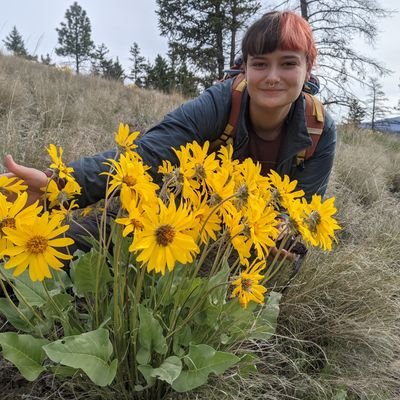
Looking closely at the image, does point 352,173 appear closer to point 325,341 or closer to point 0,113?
point 325,341

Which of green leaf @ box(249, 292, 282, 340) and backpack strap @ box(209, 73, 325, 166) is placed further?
backpack strap @ box(209, 73, 325, 166)

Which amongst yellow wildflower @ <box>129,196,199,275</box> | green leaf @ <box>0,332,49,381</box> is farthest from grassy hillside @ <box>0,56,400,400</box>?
yellow wildflower @ <box>129,196,199,275</box>

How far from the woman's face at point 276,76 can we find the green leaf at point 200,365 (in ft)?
4.02

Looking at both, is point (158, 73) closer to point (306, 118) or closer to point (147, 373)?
point (306, 118)

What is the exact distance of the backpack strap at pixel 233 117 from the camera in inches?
84.7

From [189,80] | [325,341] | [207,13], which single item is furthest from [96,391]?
[207,13]

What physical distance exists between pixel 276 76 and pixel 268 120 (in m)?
0.31

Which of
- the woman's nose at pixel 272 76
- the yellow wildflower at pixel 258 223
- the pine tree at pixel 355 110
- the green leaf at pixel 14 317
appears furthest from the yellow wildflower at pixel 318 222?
the pine tree at pixel 355 110

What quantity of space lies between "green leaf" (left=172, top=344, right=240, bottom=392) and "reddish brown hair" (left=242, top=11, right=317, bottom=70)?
1357mm

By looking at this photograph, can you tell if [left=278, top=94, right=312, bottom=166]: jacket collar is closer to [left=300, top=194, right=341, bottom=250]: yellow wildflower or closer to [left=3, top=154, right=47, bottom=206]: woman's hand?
[left=300, top=194, right=341, bottom=250]: yellow wildflower

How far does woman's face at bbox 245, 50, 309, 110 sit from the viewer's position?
1.92m

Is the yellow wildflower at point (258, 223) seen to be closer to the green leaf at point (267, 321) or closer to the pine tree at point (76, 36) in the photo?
the green leaf at point (267, 321)

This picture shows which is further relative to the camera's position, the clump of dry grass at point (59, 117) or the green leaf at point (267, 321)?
the clump of dry grass at point (59, 117)

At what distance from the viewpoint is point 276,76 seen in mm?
1893
